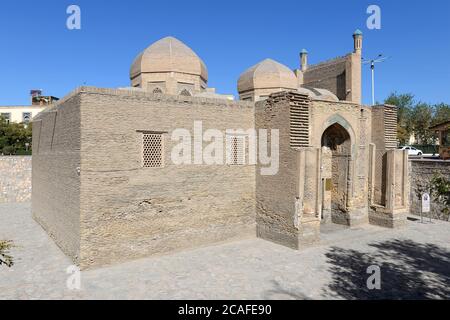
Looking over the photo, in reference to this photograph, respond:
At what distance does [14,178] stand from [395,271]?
2079cm

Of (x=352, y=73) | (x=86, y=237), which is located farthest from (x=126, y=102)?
(x=352, y=73)

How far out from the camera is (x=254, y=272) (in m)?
8.96

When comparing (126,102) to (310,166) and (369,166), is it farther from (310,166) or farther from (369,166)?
(369,166)

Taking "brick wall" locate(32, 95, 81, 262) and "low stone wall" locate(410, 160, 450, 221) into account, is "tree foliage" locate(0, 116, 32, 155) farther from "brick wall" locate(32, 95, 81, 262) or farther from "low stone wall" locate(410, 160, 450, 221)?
"low stone wall" locate(410, 160, 450, 221)

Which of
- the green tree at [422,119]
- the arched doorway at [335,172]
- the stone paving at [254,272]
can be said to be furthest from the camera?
the green tree at [422,119]

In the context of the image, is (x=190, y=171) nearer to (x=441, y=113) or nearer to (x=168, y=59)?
(x=168, y=59)

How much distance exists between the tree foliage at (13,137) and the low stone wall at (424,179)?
119 feet

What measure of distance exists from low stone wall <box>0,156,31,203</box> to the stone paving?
10.2m

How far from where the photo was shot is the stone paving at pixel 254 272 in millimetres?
7750

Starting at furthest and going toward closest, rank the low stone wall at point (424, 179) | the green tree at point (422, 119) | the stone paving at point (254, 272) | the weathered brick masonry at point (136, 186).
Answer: the green tree at point (422, 119)
the low stone wall at point (424, 179)
the weathered brick masonry at point (136, 186)
the stone paving at point (254, 272)

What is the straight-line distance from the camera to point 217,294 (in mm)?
7645

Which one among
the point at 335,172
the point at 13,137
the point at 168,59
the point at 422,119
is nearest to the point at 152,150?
the point at 168,59

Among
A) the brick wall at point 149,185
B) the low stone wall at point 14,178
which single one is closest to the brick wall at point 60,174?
the brick wall at point 149,185

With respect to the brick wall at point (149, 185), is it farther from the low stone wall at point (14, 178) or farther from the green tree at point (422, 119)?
the green tree at point (422, 119)
